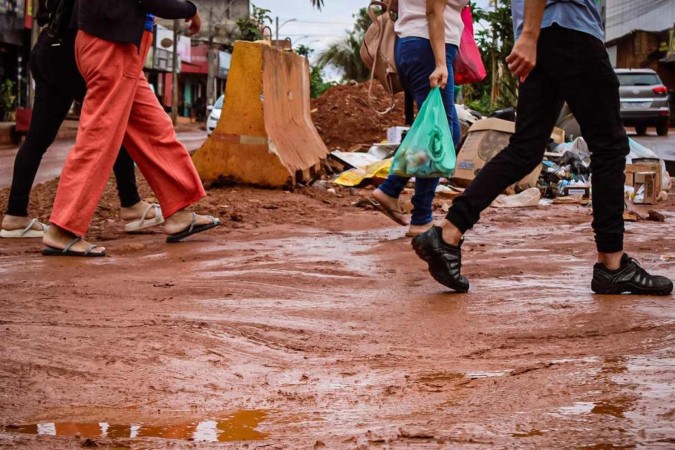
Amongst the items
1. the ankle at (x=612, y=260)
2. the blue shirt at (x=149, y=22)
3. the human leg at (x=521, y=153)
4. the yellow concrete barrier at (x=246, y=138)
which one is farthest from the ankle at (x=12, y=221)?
the ankle at (x=612, y=260)

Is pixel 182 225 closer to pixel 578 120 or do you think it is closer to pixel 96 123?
pixel 96 123

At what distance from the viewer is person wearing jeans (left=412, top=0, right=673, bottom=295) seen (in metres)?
4.52

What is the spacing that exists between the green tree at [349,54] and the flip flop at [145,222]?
63.6 meters

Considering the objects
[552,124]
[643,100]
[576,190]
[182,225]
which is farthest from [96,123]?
[643,100]

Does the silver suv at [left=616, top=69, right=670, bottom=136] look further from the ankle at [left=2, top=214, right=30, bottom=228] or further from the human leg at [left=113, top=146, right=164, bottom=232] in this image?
the ankle at [left=2, top=214, right=30, bottom=228]

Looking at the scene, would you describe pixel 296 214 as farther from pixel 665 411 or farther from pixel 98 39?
pixel 665 411

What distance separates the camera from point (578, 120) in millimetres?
4578

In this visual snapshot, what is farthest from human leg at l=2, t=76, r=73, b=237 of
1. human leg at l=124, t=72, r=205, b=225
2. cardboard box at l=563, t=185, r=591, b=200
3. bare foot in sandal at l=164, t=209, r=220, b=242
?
cardboard box at l=563, t=185, r=591, b=200

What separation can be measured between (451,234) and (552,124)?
645 millimetres

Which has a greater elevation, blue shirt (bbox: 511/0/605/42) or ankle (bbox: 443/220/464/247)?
blue shirt (bbox: 511/0/605/42)

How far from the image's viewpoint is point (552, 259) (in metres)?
5.79

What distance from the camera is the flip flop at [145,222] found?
277 inches

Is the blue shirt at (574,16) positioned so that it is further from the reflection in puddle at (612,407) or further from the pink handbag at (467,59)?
the reflection in puddle at (612,407)

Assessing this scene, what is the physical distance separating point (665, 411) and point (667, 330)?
111 centimetres
